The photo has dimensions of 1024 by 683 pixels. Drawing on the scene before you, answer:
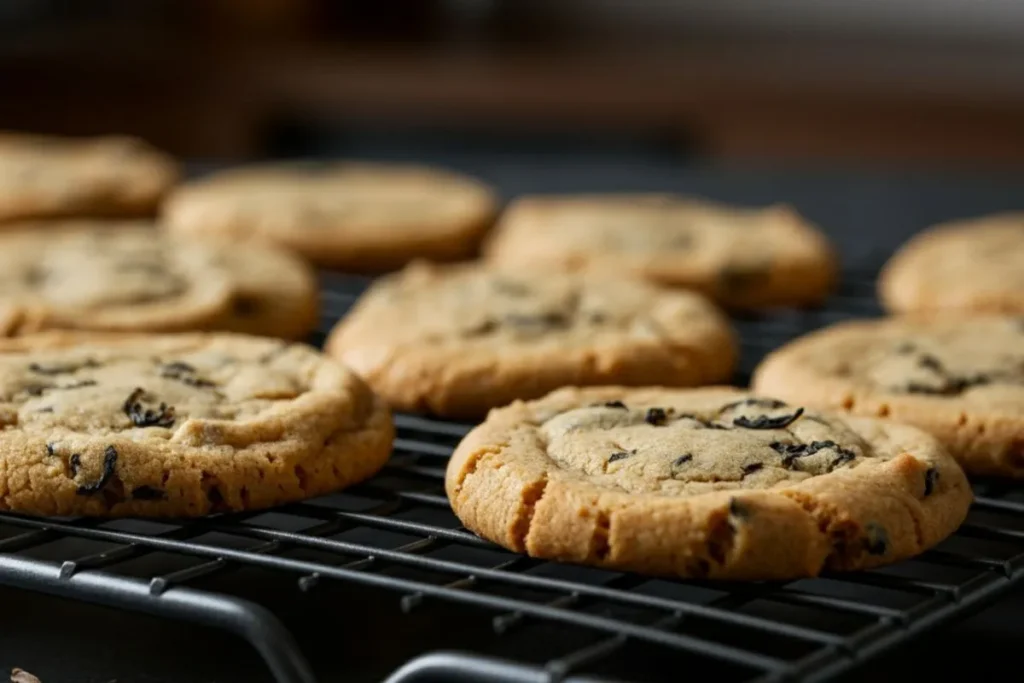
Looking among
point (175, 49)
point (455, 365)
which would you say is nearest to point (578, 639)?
point (455, 365)

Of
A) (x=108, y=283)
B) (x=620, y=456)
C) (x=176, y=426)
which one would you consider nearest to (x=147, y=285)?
(x=108, y=283)

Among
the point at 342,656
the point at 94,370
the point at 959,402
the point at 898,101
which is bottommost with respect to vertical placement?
the point at 342,656

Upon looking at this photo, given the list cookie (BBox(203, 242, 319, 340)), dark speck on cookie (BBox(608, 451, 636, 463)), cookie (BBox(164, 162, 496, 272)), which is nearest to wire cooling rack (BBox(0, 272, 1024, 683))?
dark speck on cookie (BBox(608, 451, 636, 463))

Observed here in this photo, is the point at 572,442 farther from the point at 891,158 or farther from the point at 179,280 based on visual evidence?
the point at 891,158

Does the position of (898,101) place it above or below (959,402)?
above

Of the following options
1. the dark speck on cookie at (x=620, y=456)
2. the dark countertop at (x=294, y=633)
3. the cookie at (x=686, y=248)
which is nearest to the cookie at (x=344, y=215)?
the cookie at (x=686, y=248)

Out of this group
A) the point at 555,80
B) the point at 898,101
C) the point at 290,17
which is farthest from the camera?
the point at 290,17

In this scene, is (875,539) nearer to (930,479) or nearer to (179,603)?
(930,479)
